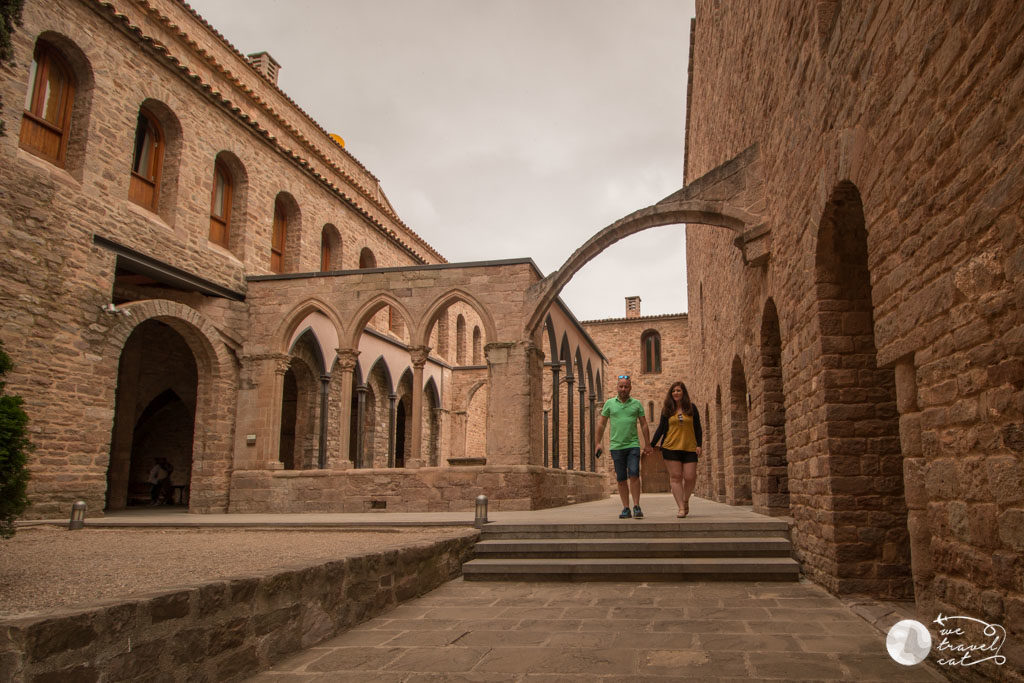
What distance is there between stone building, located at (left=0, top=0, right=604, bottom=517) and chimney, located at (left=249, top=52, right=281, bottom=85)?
10.4 feet

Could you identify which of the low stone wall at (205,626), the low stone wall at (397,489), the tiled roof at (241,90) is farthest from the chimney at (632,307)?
the low stone wall at (205,626)

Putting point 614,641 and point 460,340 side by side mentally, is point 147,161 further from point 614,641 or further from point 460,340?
point 460,340

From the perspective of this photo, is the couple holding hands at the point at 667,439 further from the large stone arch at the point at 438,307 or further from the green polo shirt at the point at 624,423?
the large stone arch at the point at 438,307

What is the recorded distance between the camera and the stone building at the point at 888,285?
280 centimetres

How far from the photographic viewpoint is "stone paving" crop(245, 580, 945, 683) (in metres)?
3.33

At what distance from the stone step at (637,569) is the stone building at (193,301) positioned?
445 centimetres

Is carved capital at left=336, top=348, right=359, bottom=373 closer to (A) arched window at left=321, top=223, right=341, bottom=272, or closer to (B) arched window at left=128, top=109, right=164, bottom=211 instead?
(B) arched window at left=128, top=109, right=164, bottom=211

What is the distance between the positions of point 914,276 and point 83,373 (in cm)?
1058

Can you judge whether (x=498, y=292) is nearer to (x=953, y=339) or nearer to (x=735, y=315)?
(x=735, y=315)

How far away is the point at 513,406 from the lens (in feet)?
36.9

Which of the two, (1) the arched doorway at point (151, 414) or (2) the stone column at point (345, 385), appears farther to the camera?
(1) the arched doorway at point (151, 414)

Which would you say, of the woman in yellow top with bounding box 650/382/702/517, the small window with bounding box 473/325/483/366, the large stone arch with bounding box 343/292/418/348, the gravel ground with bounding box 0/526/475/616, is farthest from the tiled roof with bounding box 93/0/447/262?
the woman in yellow top with bounding box 650/382/702/517

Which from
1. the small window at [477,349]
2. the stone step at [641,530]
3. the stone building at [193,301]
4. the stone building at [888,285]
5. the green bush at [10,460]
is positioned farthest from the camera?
the small window at [477,349]

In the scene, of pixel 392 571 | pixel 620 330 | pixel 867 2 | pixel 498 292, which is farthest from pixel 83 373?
pixel 620 330
